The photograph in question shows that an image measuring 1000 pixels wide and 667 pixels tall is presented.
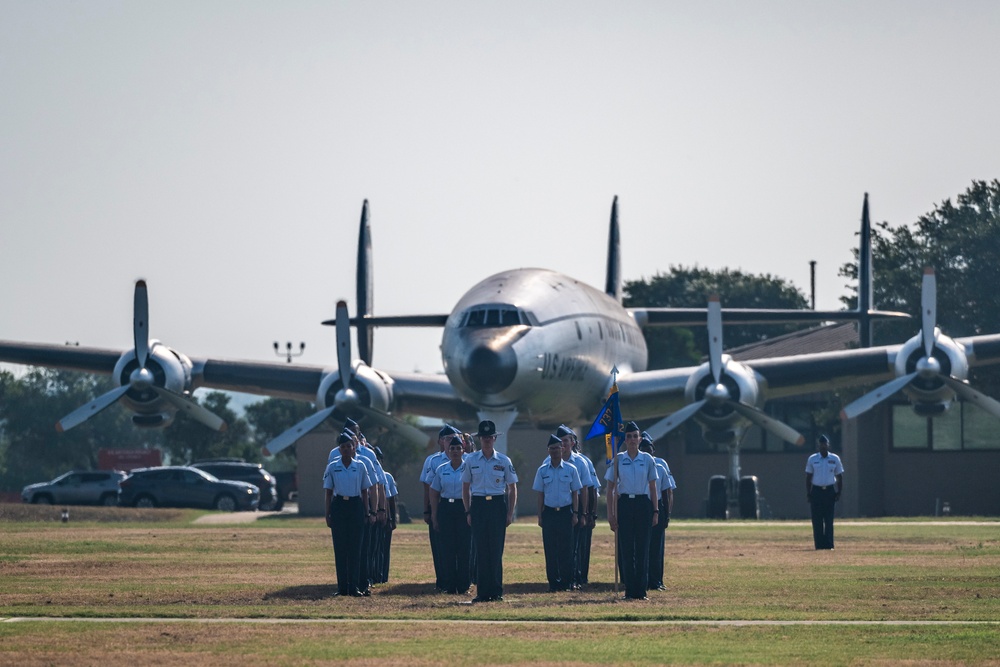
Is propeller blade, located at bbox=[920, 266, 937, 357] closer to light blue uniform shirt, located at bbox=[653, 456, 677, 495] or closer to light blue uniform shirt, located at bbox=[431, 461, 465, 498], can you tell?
light blue uniform shirt, located at bbox=[653, 456, 677, 495]

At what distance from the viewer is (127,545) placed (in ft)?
103

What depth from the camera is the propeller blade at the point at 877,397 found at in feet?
138

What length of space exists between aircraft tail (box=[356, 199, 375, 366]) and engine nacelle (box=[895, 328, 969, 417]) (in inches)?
633

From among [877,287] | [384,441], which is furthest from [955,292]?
[384,441]

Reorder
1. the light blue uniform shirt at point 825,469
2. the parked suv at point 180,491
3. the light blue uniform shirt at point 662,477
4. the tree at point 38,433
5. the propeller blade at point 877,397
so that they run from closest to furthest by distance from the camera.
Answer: the light blue uniform shirt at point 662,477, the light blue uniform shirt at point 825,469, the propeller blade at point 877,397, the parked suv at point 180,491, the tree at point 38,433

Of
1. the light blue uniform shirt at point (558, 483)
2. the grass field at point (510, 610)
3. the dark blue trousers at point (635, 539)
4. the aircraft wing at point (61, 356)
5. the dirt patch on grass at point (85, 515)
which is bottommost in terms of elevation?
the grass field at point (510, 610)

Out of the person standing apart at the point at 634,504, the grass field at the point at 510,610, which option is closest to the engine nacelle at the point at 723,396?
the grass field at the point at 510,610

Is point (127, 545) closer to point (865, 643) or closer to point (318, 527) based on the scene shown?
point (318, 527)

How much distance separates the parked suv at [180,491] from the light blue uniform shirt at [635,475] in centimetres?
3897

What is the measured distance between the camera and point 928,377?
137 ft

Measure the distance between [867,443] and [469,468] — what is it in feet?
137

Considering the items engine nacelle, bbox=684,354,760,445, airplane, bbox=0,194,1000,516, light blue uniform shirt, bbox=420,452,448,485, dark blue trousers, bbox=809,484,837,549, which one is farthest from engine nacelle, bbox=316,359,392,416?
light blue uniform shirt, bbox=420,452,448,485

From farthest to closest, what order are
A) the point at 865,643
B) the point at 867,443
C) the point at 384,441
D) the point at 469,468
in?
1. the point at 384,441
2. the point at 867,443
3. the point at 469,468
4. the point at 865,643

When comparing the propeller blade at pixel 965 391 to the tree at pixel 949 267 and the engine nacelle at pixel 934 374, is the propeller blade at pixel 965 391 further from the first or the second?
the tree at pixel 949 267
